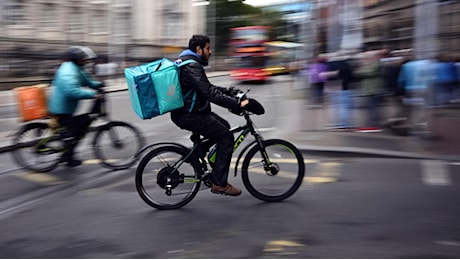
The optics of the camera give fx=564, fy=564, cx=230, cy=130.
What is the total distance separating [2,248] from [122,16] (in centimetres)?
3915

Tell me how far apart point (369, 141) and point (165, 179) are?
4.95 meters

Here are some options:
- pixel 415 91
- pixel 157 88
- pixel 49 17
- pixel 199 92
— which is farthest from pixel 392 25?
pixel 49 17


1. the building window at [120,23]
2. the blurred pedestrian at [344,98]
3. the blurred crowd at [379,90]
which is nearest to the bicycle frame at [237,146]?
the blurred crowd at [379,90]

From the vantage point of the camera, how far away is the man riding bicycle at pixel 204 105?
204 inches

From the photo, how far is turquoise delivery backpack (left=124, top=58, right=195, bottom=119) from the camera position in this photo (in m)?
5.20

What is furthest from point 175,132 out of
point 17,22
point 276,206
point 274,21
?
point 274,21

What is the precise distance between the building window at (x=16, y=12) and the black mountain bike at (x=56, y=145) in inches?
1271

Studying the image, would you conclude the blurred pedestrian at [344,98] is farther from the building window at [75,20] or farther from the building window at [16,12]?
the building window at [75,20]

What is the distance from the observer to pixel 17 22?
37938 millimetres

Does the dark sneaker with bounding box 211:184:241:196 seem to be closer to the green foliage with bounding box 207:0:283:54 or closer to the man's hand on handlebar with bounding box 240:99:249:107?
the man's hand on handlebar with bounding box 240:99:249:107

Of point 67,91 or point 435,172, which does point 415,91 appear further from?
point 67,91

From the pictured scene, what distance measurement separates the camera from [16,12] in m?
38.4

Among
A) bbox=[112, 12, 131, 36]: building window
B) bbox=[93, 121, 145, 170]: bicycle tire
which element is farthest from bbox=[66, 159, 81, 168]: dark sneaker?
bbox=[112, 12, 131, 36]: building window

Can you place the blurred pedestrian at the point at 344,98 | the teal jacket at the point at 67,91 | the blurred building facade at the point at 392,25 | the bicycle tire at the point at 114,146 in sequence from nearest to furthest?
1. the teal jacket at the point at 67,91
2. the bicycle tire at the point at 114,146
3. the blurred building facade at the point at 392,25
4. the blurred pedestrian at the point at 344,98
